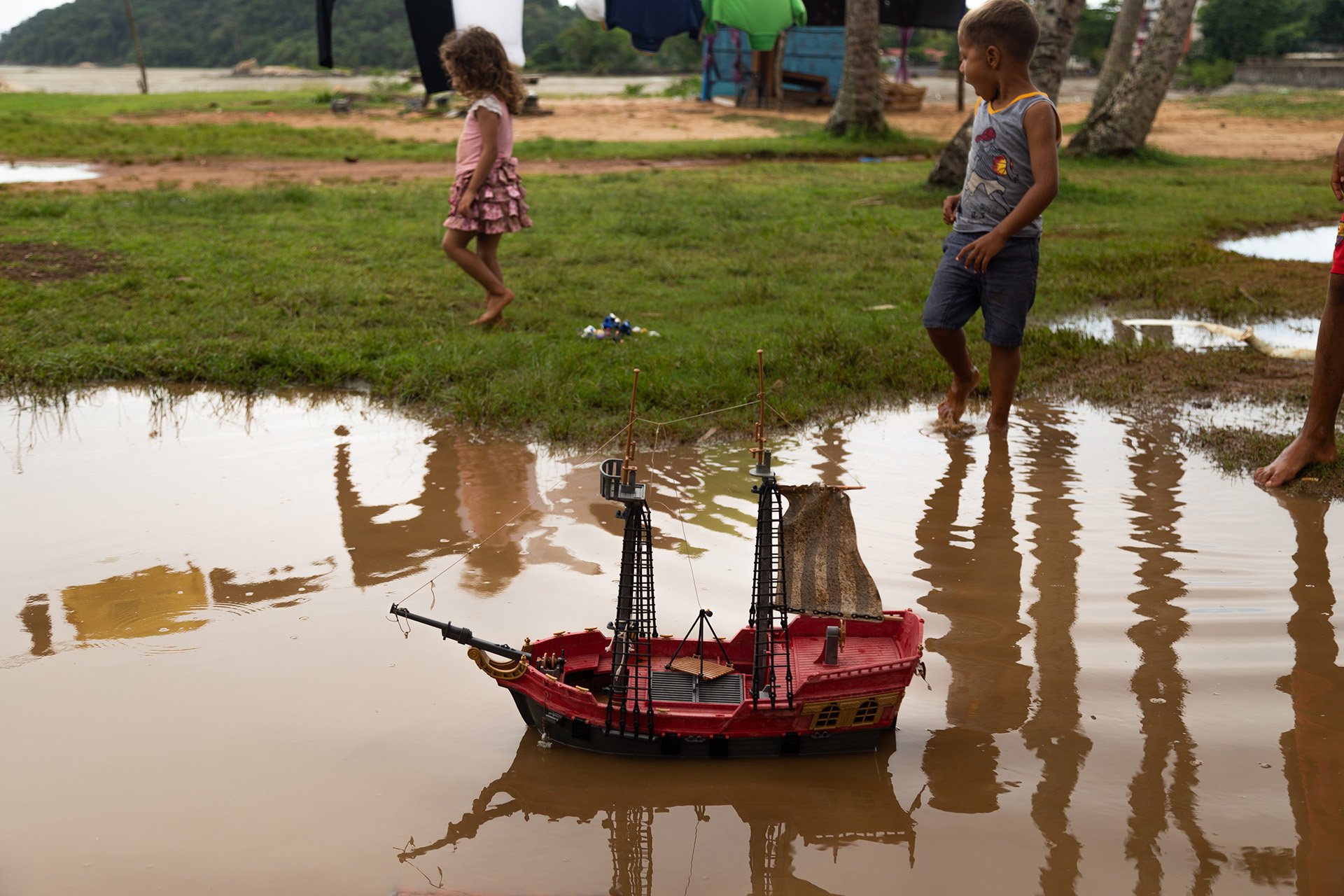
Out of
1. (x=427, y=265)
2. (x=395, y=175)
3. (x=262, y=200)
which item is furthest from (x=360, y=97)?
(x=427, y=265)

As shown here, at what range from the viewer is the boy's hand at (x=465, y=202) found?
7320 mm

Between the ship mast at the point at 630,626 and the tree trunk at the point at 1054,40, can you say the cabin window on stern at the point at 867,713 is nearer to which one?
the ship mast at the point at 630,626

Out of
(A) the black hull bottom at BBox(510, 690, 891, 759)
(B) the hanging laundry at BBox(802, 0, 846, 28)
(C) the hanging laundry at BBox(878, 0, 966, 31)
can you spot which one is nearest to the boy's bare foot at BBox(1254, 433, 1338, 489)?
(A) the black hull bottom at BBox(510, 690, 891, 759)

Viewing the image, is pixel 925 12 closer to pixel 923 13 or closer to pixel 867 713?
pixel 923 13

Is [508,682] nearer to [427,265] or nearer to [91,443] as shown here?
[91,443]

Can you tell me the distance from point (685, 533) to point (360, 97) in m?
29.9

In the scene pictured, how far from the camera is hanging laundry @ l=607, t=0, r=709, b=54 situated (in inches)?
461

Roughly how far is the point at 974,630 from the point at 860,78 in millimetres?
18330

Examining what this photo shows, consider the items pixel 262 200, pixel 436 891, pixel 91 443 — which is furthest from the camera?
pixel 262 200

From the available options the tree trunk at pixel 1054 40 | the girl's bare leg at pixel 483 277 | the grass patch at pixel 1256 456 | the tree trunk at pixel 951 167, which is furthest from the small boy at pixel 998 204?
the tree trunk at pixel 1054 40

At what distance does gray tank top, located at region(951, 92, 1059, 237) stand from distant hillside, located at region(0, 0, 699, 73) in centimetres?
4739

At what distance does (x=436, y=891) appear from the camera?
259cm

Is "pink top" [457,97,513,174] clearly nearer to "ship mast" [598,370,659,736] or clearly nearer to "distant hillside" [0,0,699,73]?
"ship mast" [598,370,659,736]

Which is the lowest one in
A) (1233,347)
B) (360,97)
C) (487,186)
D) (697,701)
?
(697,701)
